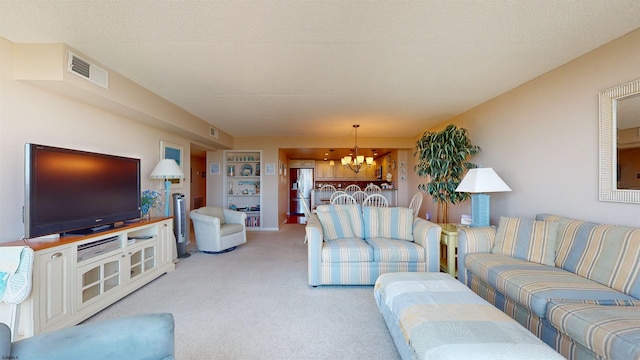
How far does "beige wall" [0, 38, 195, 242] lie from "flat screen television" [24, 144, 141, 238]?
318mm

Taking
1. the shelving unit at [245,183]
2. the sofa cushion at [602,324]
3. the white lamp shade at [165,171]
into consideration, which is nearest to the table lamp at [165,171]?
the white lamp shade at [165,171]

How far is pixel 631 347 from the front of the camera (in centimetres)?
112

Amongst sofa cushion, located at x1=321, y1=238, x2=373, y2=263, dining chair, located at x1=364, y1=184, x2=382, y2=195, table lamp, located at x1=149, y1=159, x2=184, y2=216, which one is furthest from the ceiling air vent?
dining chair, located at x1=364, y1=184, x2=382, y2=195

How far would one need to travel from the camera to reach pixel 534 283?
173cm

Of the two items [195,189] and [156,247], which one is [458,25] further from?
[195,189]

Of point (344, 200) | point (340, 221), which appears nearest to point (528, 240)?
point (340, 221)

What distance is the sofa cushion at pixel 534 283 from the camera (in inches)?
61.9

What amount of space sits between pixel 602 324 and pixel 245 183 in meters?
6.29

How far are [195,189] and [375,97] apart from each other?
6.77m

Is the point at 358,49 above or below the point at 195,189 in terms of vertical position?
above

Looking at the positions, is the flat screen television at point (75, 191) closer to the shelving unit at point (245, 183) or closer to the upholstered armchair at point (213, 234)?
the upholstered armchair at point (213, 234)

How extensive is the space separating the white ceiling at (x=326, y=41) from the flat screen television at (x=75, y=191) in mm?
929

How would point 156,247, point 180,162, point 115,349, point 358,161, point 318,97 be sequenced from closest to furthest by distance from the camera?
point 115,349 < point 156,247 < point 318,97 < point 180,162 < point 358,161

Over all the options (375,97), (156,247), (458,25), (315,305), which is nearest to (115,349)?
(315,305)
